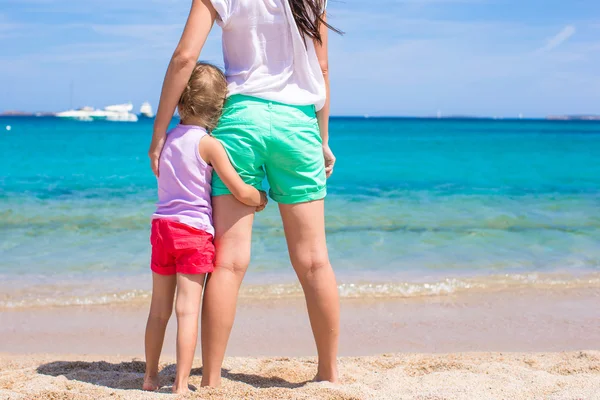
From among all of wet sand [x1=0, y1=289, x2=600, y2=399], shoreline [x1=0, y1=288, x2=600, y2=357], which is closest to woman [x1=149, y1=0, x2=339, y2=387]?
wet sand [x1=0, y1=289, x2=600, y2=399]

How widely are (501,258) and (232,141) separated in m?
4.39

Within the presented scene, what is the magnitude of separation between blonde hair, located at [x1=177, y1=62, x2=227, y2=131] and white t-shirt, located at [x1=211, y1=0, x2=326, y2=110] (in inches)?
2.0

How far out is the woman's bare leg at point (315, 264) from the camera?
246cm

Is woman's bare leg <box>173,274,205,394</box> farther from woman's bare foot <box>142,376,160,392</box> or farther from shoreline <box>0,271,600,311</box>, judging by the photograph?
shoreline <box>0,271,600,311</box>

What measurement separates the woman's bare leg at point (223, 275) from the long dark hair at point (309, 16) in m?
0.71

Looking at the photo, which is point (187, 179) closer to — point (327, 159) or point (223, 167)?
point (223, 167)

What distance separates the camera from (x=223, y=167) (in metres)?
2.30

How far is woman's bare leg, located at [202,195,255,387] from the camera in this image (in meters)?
2.40

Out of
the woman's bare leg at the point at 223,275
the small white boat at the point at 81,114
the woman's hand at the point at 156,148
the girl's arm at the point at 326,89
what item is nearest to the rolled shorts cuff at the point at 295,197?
the woman's bare leg at the point at 223,275

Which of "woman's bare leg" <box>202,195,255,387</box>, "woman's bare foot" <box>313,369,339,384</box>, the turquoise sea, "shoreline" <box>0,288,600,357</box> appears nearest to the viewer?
"woman's bare leg" <box>202,195,255,387</box>

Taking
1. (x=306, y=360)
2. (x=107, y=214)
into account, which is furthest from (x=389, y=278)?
(x=107, y=214)

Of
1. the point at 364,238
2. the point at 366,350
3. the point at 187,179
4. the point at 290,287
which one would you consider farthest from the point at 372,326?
the point at 364,238

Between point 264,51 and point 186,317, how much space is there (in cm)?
106

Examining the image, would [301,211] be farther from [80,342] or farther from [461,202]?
[461,202]
